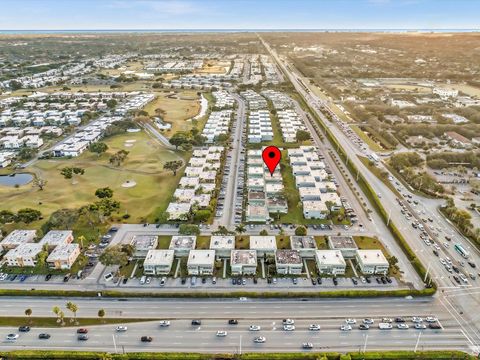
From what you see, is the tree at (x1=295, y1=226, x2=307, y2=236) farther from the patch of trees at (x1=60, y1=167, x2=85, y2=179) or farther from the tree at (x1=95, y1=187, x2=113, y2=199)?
the patch of trees at (x1=60, y1=167, x2=85, y2=179)

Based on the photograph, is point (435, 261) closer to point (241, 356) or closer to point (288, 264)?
point (288, 264)

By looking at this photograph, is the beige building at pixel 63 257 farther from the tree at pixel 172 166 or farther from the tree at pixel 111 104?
the tree at pixel 111 104

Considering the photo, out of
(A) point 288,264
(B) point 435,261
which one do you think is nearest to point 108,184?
(A) point 288,264

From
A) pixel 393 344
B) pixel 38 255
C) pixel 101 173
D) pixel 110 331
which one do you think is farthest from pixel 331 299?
pixel 101 173

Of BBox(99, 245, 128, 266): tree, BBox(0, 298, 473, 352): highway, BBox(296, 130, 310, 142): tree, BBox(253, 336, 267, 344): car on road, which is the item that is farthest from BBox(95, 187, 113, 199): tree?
BBox(296, 130, 310, 142): tree

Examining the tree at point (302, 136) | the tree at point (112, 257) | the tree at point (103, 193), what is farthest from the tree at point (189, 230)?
the tree at point (302, 136)

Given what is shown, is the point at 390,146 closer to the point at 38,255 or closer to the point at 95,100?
the point at 38,255

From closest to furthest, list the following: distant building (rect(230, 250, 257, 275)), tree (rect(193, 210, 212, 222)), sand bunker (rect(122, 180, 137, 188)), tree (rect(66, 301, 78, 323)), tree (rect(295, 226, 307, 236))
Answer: tree (rect(66, 301, 78, 323)) < distant building (rect(230, 250, 257, 275)) < tree (rect(295, 226, 307, 236)) < tree (rect(193, 210, 212, 222)) < sand bunker (rect(122, 180, 137, 188))
